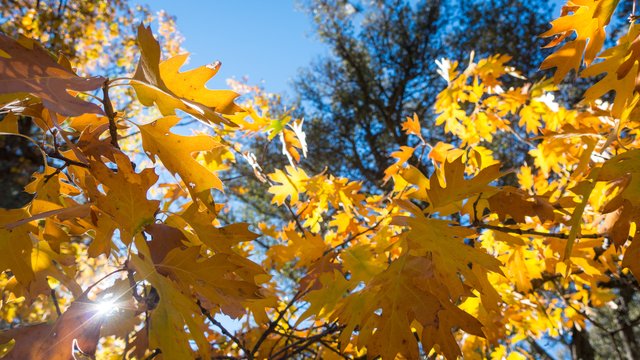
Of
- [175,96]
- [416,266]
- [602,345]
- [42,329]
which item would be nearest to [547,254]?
[416,266]

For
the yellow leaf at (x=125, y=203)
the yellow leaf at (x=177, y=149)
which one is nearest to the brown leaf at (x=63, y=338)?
the yellow leaf at (x=125, y=203)

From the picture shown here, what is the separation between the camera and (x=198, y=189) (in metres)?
0.83

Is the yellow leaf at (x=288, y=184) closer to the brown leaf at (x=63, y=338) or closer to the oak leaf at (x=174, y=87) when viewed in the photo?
the oak leaf at (x=174, y=87)

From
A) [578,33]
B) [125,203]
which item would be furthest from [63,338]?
[578,33]

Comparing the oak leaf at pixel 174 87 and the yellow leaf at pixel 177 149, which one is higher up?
the oak leaf at pixel 174 87

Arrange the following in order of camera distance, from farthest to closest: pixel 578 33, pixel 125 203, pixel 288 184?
1. pixel 288 184
2. pixel 578 33
3. pixel 125 203

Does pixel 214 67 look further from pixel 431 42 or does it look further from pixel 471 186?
pixel 431 42

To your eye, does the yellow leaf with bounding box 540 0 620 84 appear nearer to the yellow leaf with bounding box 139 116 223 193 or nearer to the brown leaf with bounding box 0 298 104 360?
the yellow leaf with bounding box 139 116 223 193

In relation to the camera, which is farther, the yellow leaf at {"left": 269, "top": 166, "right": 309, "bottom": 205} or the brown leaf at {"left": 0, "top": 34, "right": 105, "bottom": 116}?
the yellow leaf at {"left": 269, "top": 166, "right": 309, "bottom": 205}

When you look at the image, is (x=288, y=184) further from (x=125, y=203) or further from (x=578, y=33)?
(x=578, y=33)

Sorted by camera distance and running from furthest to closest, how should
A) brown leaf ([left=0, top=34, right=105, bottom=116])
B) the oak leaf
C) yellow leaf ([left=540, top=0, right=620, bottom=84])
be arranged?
1. yellow leaf ([left=540, top=0, right=620, bottom=84])
2. the oak leaf
3. brown leaf ([left=0, top=34, right=105, bottom=116])

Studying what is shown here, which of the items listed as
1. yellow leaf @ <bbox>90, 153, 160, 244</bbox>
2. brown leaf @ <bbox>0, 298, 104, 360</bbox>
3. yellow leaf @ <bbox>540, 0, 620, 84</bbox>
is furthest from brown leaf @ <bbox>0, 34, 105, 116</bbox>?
yellow leaf @ <bbox>540, 0, 620, 84</bbox>

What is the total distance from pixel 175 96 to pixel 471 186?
0.60 meters

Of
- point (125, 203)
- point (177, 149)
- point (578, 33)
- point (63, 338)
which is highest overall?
point (578, 33)
